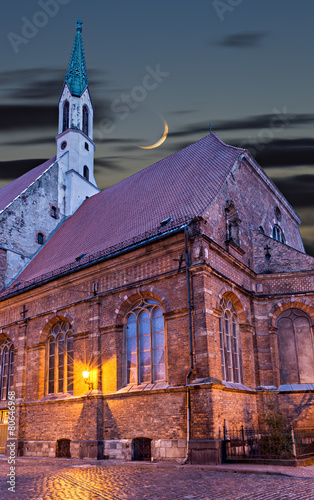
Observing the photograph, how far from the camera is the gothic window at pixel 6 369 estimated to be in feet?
75.3

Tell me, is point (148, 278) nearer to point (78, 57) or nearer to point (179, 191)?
point (179, 191)

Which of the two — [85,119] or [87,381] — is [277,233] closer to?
[87,381]

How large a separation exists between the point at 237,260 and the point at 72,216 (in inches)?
586

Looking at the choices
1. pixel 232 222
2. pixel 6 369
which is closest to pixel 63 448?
pixel 6 369

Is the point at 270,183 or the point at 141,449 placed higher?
the point at 270,183

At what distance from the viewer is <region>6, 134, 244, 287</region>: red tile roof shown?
62.7ft

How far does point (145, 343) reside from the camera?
1733 cm

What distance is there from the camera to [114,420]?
16875 millimetres

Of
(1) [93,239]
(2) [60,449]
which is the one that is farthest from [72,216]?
(2) [60,449]

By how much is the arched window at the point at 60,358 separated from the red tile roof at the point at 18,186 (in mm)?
10471

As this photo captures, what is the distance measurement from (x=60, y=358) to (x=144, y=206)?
8.26 metres

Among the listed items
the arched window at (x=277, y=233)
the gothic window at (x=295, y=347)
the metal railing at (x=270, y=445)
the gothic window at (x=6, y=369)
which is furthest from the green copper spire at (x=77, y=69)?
the metal railing at (x=270, y=445)

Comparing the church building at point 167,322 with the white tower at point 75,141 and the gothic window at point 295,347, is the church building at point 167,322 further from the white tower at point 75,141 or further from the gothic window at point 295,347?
the white tower at point 75,141

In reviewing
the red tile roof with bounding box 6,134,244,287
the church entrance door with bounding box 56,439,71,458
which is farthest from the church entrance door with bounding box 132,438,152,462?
the red tile roof with bounding box 6,134,244,287
